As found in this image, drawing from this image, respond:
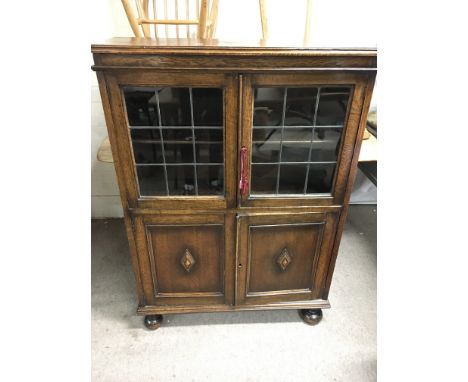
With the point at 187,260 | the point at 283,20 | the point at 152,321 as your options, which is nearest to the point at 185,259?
the point at 187,260

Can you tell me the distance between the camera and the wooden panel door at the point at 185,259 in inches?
41.4

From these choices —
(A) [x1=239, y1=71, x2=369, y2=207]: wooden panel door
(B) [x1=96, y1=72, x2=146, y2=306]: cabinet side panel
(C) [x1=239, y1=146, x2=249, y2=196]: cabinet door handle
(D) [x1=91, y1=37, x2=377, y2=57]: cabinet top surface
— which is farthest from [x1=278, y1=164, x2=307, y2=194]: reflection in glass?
(B) [x1=96, y1=72, x2=146, y2=306]: cabinet side panel

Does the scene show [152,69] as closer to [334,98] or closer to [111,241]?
[334,98]

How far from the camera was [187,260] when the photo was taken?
111cm

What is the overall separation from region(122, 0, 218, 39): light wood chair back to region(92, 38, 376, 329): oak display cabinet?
0.31 m

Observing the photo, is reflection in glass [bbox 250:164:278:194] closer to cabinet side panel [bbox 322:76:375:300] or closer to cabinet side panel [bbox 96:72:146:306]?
cabinet side panel [bbox 322:76:375:300]

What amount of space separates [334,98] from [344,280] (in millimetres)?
925

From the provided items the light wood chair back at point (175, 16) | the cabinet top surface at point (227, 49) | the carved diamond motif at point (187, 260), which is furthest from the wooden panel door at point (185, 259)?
the light wood chair back at point (175, 16)

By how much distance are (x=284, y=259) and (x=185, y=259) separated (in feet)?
1.15

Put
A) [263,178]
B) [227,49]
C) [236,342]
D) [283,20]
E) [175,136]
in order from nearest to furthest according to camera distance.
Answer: [227,49]
[175,136]
[263,178]
[236,342]
[283,20]

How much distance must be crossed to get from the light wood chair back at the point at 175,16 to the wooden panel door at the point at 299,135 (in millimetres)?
442

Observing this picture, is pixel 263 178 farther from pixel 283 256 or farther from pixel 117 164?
pixel 117 164

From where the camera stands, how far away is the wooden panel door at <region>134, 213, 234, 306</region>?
105cm

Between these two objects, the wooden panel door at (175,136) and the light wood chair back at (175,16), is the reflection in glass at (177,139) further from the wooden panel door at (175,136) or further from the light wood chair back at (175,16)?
the light wood chair back at (175,16)
